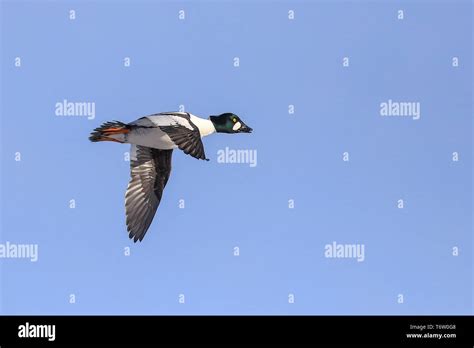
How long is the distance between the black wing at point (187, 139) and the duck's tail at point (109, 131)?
831mm

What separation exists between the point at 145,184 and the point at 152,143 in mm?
1405

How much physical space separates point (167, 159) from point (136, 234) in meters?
2.01

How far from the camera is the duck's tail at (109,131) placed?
14.0 metres

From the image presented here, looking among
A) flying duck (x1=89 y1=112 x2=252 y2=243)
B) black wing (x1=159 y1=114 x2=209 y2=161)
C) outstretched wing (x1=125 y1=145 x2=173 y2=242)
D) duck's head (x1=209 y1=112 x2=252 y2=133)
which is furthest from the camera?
duck's head (x1=209 y1=112 x2=252 y2=133)

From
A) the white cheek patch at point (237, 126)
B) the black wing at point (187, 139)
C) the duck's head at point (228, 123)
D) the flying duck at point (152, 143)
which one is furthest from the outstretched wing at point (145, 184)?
the black wing at point (187, 139)

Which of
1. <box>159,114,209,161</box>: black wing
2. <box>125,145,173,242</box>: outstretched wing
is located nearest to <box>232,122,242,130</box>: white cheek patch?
<box>125,145,173,242</box>: outstretched wing

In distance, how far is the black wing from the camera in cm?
1238

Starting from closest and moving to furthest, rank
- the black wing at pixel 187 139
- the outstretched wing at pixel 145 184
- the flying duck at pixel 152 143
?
1. the black wing at pixel 187 139
2. the flying duck at pixel 152 143
3. the outstretched wing at pixel 145 184

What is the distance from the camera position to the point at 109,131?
45.8ft

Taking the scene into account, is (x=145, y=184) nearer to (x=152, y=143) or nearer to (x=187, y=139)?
(x=152, y=143)

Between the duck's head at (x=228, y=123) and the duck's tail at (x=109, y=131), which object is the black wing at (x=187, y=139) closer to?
the duck's tail at (x=109, y=131)

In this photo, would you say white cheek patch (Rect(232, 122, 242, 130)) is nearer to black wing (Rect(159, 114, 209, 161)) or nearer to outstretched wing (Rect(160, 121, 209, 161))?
black wing (Rect(159, 114, 209, 161))

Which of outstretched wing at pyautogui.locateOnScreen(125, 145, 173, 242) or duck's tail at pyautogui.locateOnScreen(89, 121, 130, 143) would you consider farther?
outstretched wing at pyautogui.locateOnScreen(125, 145, 173, 242)

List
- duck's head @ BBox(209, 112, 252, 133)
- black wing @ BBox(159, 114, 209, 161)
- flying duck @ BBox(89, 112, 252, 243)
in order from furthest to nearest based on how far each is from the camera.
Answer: duck's head @ BBox(209, 112, 252, 133)
flying duck @ BBox(89, 112, 252, 243)
black wing @ BBox(159, 114, 209, 161)
